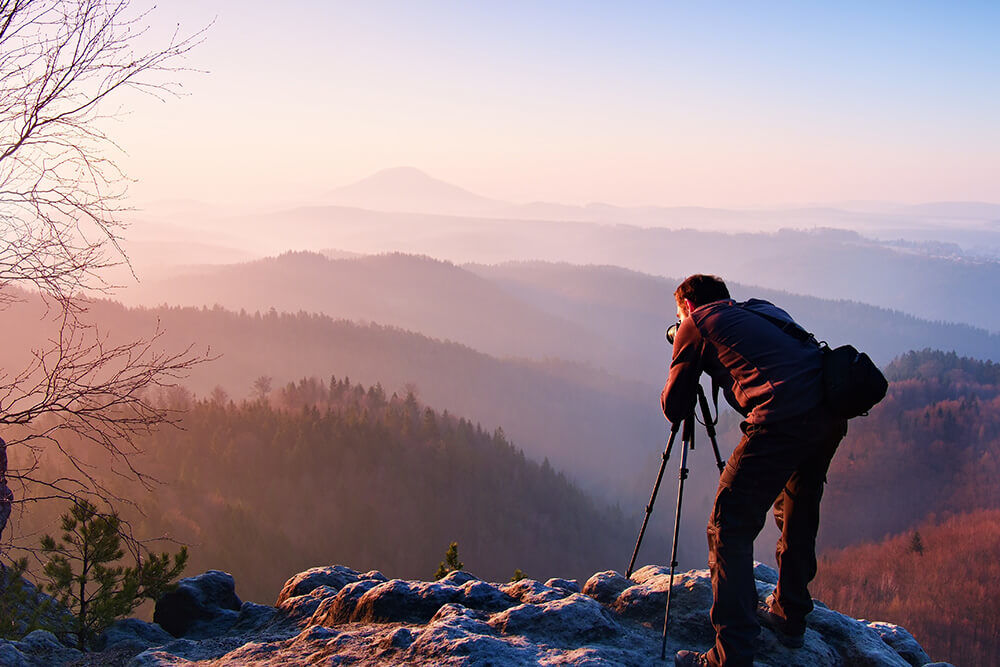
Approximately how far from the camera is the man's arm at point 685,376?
568 centimetres

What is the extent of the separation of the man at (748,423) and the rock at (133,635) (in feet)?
22.7

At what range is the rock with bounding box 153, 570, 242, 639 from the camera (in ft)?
29.1

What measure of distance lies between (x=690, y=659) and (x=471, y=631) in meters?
1.98

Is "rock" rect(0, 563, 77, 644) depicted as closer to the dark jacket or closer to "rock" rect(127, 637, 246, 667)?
"rock" rect(127, 637, 246, 667)

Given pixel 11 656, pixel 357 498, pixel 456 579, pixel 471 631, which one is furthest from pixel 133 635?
pixel 357 498

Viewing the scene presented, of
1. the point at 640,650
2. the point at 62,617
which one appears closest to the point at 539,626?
the point at 640,650

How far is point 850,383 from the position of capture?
533 centimetres

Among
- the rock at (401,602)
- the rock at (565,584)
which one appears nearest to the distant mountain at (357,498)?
the rock at (565,584)

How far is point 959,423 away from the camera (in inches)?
5113

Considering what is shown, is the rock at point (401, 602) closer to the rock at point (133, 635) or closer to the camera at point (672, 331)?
the rock at point (133, 635)

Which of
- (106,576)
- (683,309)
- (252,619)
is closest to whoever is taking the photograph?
(683,309)

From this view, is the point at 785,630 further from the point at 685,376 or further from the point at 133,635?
the point at 133,635

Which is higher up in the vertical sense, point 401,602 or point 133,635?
point 401,602

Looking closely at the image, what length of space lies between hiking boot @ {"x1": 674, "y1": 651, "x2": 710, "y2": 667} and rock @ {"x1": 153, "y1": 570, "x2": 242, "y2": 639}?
589 centimetres
